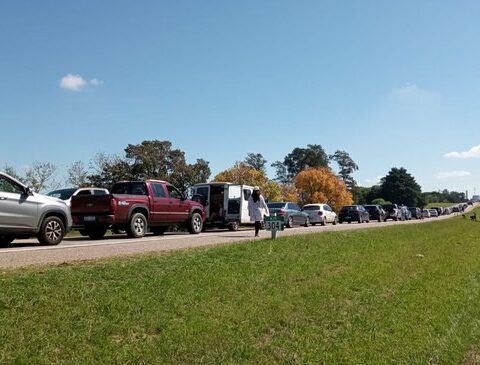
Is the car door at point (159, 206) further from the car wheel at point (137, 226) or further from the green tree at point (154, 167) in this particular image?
the green tree at point (154, 167)

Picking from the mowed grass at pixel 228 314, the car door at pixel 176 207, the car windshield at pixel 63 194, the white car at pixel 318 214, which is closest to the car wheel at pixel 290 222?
the white car at pixel 318 214

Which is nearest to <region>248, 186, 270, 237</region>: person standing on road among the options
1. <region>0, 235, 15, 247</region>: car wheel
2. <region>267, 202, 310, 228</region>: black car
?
<region>0, 235, 15, 247</region>: car wheel

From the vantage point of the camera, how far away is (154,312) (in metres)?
6.91

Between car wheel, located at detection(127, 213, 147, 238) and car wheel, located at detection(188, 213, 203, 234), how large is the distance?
3142mm

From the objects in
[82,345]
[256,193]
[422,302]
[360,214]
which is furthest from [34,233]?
[360,214]

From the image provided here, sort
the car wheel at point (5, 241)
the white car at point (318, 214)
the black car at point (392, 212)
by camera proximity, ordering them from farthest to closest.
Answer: the black car at point (392, 212) → the white car at point (318, 214) → the car wheel at point (5, 241)

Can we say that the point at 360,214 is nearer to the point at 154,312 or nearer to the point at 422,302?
the point at 422,302

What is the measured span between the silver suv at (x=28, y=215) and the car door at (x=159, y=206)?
17.0 ft

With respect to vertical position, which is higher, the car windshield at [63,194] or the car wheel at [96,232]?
the car windshield at [63,194]

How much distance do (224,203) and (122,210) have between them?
9.07 m

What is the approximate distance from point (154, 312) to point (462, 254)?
42.7ft

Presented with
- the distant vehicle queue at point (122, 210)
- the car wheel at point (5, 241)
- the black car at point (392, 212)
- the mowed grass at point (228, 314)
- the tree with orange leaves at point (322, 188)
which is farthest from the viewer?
the tree with orange leaves at point (322, 188)

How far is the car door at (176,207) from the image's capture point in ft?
67.5

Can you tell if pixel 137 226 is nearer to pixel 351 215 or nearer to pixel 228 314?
pixel 228 314
